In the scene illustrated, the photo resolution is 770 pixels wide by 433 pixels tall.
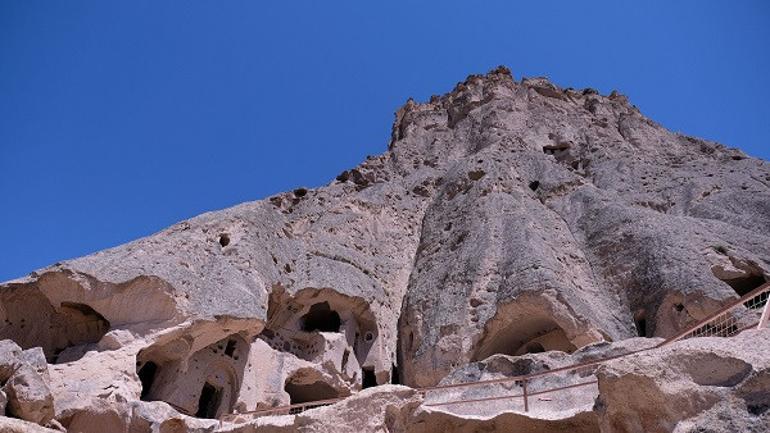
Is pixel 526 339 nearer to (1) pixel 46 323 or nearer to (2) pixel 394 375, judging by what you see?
(2) pixel 394 375

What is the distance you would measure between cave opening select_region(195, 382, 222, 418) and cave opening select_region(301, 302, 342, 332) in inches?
152

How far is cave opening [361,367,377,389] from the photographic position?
1998cm

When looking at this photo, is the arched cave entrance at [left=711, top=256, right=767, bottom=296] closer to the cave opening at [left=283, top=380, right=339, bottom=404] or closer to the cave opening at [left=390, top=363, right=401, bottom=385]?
the cave opening at [left=390, top=363, right=401, bottom=385]

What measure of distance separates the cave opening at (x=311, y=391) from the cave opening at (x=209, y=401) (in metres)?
2.19

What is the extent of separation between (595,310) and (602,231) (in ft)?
14.7

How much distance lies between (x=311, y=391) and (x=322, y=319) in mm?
2480

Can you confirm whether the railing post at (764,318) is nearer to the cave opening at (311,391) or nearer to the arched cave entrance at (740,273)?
the arched cave entrance at (740,273)

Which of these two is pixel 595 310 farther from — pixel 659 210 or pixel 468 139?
pixel 468 139

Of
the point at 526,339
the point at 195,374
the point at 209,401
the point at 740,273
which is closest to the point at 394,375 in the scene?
Answer: the point at 526,339

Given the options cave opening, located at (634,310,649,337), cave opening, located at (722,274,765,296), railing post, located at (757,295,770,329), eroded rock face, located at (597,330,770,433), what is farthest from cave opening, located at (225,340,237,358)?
railing post, located at (757,295,770,329)

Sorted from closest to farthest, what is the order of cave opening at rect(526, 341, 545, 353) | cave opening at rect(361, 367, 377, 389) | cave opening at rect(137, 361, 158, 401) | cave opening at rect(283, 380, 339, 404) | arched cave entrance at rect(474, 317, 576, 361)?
cave opening at rect(137, 361, 158, 401) → arched cave entrance at rect(474, 317, 576, 361) → cave opening at rect(526, 341, 545, 353) → cave opening at rect(283, 380, 339, 404) → cave opening at rect(361, 367, 377, 389)

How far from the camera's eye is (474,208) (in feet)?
77.9

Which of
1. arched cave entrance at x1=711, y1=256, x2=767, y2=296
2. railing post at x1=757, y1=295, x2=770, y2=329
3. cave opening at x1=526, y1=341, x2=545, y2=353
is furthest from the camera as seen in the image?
cave opening at x1=526, y1=341, x2=545, y2=353

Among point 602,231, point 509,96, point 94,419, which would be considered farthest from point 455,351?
point 509,96
